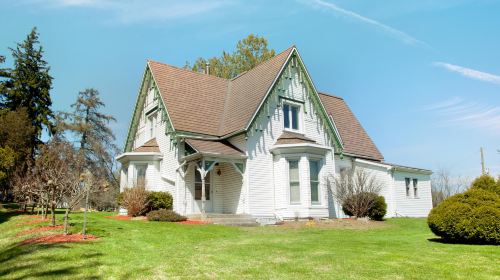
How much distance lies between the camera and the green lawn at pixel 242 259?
8414mm

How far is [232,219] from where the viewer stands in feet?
63.0

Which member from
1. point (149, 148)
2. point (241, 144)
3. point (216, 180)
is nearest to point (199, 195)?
point (216, 180)

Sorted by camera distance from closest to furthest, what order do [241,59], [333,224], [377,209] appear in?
[333,224], [377,209], [241,59]

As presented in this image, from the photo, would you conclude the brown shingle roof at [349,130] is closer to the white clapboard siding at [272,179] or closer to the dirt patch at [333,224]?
the white clapboard siding at [272,179]

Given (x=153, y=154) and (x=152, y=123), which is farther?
(x=152, y=123)

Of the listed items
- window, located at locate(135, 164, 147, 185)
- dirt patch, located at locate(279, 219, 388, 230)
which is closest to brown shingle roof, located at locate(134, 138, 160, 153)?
window, located at locate(135, 164, 147, 185)

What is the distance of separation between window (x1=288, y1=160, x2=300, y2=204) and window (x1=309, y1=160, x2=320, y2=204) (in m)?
0.70

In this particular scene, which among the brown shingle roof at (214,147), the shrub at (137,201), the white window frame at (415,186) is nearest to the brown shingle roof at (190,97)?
the brown shingle roof at (214,147)

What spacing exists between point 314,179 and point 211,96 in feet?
25.5

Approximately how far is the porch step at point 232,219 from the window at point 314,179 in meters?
3.50

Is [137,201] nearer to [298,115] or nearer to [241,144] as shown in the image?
[241,144]

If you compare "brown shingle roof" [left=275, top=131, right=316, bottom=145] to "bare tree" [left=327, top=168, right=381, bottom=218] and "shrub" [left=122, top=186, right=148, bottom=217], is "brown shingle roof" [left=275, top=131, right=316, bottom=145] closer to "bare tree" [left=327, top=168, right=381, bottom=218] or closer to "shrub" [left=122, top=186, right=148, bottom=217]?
"bare tree" [left=327, top=168, right=381, bottom=218]

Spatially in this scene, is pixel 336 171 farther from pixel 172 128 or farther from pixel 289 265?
pixel 289 265

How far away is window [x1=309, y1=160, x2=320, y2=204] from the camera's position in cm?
2167
